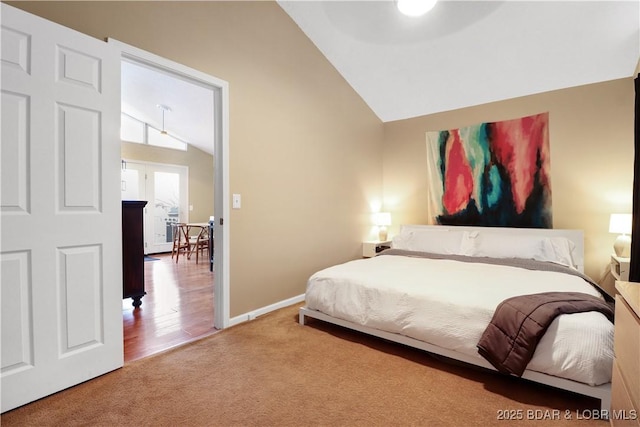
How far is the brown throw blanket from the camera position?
63.2 inches

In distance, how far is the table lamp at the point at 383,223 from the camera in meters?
4.52

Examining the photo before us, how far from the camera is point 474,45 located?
317cm

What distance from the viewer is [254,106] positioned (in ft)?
9.41

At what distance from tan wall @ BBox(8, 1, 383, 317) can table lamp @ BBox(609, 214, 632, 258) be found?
2.66 meters

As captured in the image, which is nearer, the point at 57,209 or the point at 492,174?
the point at 57,209

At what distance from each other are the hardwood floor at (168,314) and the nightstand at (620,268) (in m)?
3.55

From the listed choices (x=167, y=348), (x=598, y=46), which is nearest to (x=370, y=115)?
(x=598, y=46)

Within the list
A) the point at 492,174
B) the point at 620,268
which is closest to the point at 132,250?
the point at 492,174

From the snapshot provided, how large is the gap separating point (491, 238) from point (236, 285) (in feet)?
8.79

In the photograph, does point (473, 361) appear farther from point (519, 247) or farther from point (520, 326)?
point (519, 247)

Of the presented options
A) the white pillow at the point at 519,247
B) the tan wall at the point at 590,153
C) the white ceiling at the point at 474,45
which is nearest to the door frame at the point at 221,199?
the white ceiling at the point at 474,45

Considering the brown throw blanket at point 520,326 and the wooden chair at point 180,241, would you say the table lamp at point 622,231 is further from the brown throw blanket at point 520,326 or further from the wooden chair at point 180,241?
the wooden chair at point 180,241

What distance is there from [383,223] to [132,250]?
10.3 ft

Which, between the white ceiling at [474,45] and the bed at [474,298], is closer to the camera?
the bed at [474,298]
